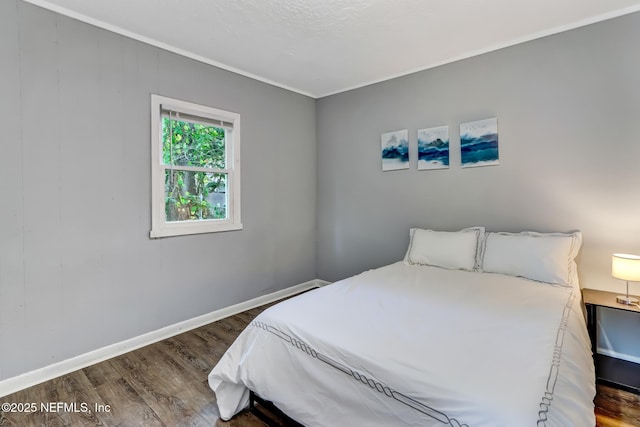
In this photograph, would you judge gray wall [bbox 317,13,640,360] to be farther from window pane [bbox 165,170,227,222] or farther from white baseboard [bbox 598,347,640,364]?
window pane [bbox 165,170,227,222]

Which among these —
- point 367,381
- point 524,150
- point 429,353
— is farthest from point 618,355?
point 367,381

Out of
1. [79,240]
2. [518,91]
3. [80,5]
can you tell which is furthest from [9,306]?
[518,91]

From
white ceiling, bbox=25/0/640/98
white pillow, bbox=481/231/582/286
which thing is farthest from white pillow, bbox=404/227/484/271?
white ceiling, bbox=25/0/640/98

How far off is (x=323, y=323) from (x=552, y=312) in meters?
1.26

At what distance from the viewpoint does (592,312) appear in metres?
2.12

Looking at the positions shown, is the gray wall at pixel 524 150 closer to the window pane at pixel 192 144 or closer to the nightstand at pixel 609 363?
the nightstand at pixel 609 363

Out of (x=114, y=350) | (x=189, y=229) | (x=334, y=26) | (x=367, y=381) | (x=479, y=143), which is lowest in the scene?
(x=114, y=350)

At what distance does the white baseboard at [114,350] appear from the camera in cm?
204

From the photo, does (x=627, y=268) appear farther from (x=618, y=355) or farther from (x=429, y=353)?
(x=429, y=353)

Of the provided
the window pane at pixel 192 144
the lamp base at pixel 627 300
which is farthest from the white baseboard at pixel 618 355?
the window pane at pixel 192 144

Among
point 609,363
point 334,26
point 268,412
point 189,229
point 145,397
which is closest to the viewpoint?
point 268,412

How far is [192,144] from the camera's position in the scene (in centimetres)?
296

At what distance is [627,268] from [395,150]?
212 centimetres

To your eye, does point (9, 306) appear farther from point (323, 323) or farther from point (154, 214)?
point (323, 323)
